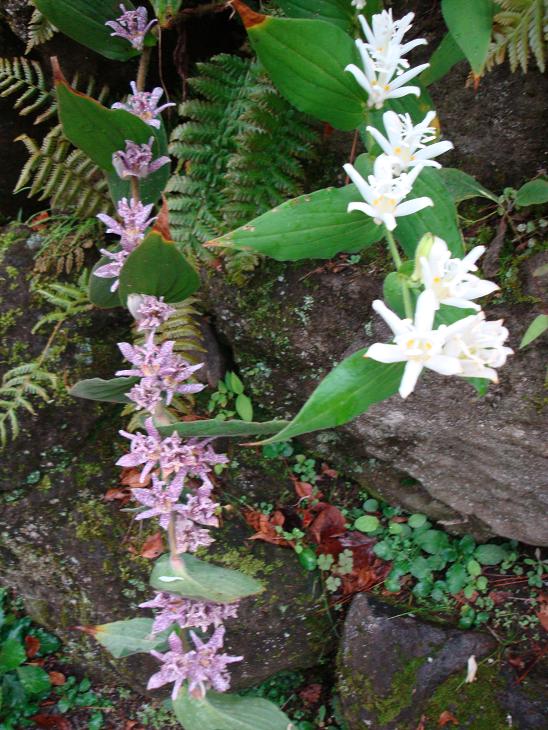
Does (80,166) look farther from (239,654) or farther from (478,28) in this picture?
(239,654)

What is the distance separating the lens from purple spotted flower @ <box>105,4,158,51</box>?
131 cm

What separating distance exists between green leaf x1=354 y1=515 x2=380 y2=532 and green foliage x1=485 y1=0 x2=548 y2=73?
49.2 inches

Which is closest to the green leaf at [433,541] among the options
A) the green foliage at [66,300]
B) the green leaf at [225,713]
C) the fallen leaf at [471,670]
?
the fallen leaf at [471,670]

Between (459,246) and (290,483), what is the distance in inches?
42.9

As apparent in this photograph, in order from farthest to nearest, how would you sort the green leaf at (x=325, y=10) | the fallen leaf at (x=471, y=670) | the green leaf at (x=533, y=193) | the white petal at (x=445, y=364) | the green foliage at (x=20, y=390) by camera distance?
the fallen leaf at (x=471, y=670) → the green foliage at (x=20, y=390) → the green leaf at (x=533, y=193) → the green leaf at (x=325, y=10) → the white petal at (x=445, y=364)

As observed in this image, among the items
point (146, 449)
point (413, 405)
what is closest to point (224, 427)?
point (146, 449)

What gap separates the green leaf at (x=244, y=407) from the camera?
1.91 meters

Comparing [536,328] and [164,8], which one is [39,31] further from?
[536,328]

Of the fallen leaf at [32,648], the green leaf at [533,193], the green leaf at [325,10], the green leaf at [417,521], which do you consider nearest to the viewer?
the green leaf at [325,10]

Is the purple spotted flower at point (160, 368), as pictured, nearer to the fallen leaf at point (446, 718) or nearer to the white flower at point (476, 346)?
the white flower at point (476, 346)

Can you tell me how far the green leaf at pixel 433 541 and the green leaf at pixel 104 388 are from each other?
3.47 feet

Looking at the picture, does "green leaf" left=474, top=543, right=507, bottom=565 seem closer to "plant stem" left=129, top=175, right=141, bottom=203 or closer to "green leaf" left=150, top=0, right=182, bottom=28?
"plant stem" left=129, top=175, right=141, bottom=203

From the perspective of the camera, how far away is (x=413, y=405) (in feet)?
5.52

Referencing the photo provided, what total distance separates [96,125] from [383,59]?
1.66 ft
